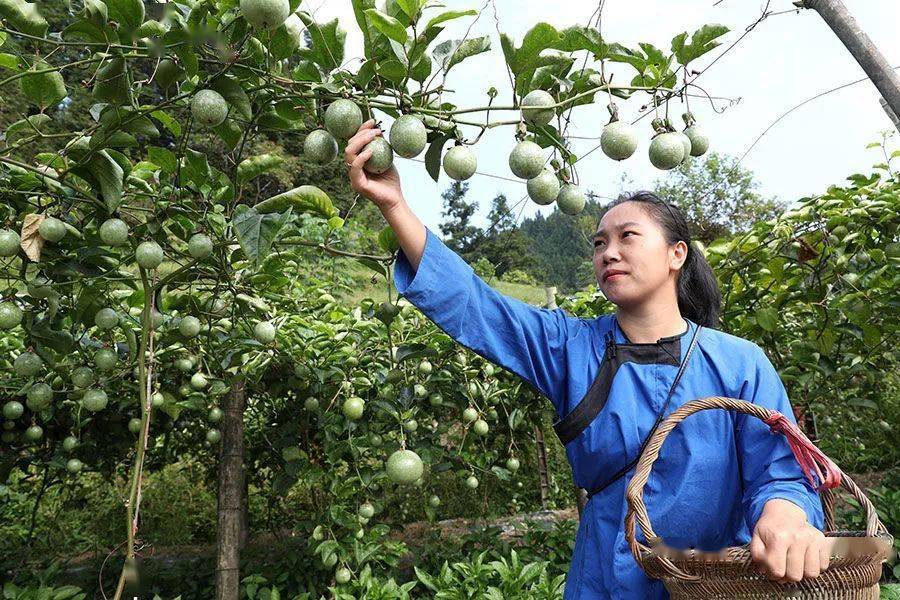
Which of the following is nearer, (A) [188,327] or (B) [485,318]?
(B) [485,318]

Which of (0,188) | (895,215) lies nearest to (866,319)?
(895,215)

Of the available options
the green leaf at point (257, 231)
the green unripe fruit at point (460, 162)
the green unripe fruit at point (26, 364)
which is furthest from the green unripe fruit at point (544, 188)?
the green unripe fruit at point (26, 364)

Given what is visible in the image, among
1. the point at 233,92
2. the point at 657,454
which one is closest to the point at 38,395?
the point at 233,92

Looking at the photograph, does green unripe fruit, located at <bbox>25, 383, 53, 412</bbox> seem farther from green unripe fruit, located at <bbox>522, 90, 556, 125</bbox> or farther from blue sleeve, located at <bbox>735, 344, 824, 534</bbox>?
blue sleeve, located at <bbox>735, 344, 824, 534</bbox>

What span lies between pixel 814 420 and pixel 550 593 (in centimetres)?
174

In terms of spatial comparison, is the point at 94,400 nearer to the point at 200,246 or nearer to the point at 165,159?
the point at 200,246

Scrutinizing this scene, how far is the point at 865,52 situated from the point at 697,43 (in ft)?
1.13

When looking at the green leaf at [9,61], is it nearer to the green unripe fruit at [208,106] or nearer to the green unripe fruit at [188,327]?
the green unripe fruit at [208,106]

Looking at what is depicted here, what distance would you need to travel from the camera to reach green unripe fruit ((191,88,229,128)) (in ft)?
3.66

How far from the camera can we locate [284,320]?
96.2 inches

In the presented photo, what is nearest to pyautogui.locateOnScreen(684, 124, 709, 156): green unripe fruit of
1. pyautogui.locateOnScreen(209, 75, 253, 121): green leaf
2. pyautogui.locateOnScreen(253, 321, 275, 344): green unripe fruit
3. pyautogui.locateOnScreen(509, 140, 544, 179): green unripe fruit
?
pyautogui.locateOnScreen(509, 140, 544, 179): green unripe fruit

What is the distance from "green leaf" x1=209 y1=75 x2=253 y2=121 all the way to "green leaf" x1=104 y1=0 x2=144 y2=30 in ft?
0.48

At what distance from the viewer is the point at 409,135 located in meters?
1.04

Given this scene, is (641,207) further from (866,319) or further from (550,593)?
(550,593)
